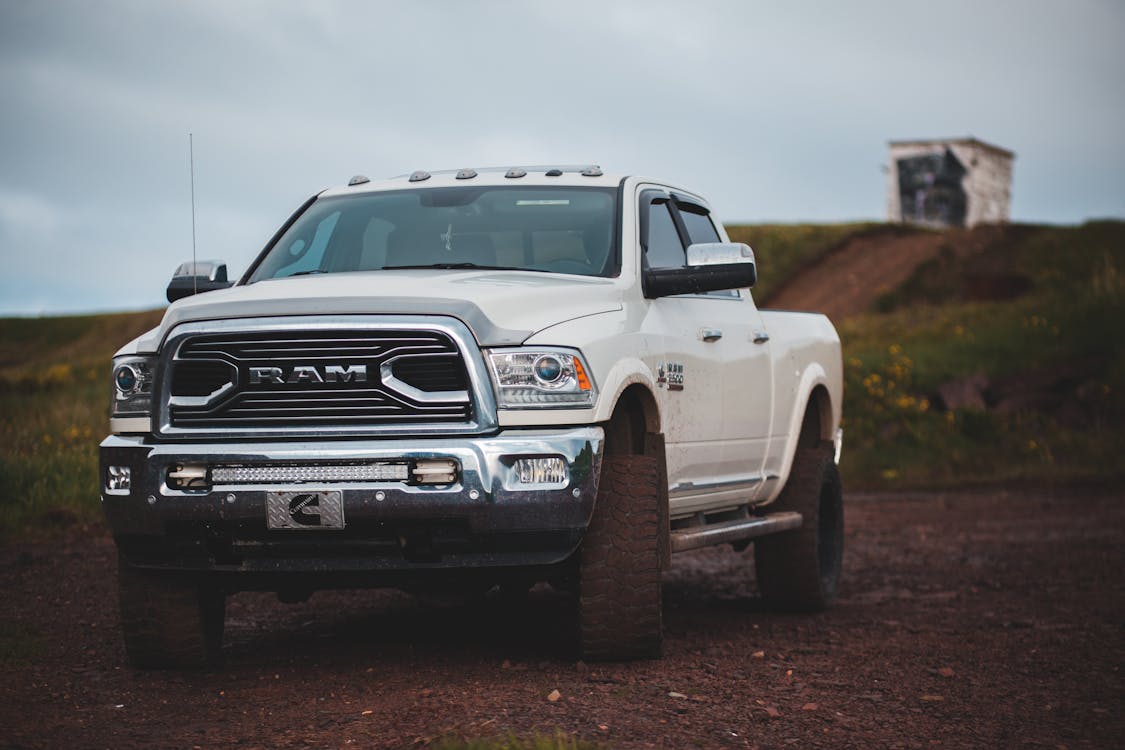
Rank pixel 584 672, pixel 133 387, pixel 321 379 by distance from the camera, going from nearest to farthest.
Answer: pixel 321 379
pixel 133 387
pixel 584 672

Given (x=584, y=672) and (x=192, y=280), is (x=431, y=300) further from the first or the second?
(x=192, y=280)

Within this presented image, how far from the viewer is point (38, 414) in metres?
16.6

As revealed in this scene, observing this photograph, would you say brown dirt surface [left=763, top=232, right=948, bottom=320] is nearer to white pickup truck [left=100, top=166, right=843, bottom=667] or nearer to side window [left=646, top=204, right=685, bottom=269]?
A: side window [left=646, top=204, right=685, bottom=269]

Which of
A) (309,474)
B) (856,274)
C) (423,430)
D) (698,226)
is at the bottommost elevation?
(309,474)

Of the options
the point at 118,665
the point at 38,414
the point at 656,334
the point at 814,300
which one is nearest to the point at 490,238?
the point at 656,334

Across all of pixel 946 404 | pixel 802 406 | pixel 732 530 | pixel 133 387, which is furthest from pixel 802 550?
pixel 946 404

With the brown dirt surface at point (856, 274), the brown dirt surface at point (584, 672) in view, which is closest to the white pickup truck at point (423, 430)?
the brown dirt surface at point (584, 672)

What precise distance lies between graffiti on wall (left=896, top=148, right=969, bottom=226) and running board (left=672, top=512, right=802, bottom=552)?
5147 centimetres

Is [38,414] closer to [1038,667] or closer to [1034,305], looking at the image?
[1038,667]

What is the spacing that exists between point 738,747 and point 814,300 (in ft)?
102

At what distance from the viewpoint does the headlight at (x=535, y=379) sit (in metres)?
5.43

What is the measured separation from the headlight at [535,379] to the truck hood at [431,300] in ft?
0.23

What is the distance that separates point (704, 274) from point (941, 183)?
54198 millimetres

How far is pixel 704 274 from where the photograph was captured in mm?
6582
